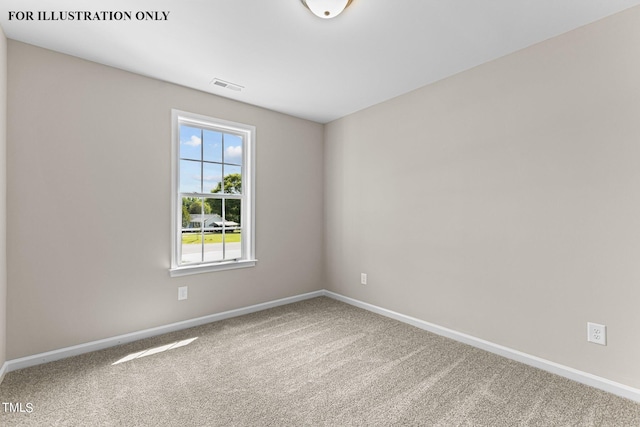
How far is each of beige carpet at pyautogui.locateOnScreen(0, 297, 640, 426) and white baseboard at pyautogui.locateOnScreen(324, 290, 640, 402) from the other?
0.20 ft

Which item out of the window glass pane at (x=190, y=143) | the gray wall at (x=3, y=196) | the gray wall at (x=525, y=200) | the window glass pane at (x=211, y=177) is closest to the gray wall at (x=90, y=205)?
the gray wall at (x=3, y=196)

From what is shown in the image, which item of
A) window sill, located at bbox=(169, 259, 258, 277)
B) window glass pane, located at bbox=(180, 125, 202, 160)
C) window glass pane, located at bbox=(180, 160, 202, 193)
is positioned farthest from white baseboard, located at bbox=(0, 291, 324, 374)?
window glass pane, located at bbox=(180, 125, 202, 160)

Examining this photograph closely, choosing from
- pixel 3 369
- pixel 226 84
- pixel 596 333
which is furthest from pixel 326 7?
pixel 3 369

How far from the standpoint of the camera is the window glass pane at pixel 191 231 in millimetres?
3064

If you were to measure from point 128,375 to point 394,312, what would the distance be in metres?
2.49

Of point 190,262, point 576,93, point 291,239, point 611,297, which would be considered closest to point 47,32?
point 190,262

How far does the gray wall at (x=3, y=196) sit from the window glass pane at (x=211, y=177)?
4.86 feet

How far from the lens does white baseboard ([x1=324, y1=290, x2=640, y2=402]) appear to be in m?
1.89

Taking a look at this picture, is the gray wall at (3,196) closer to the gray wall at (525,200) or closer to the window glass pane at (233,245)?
the window glass pane at (233,245)

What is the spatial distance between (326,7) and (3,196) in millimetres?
2580

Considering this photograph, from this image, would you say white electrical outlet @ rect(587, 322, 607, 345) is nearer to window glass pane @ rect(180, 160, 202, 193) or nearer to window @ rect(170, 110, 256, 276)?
window @ rect(170, 110, 256, 276)

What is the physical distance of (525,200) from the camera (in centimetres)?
232

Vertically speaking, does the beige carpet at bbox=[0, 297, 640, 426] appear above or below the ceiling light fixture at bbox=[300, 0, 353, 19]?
below

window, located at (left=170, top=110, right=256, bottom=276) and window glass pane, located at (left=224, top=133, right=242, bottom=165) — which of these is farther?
window glass pane, located at (left=224, top=133, right=242, bottom=165)
